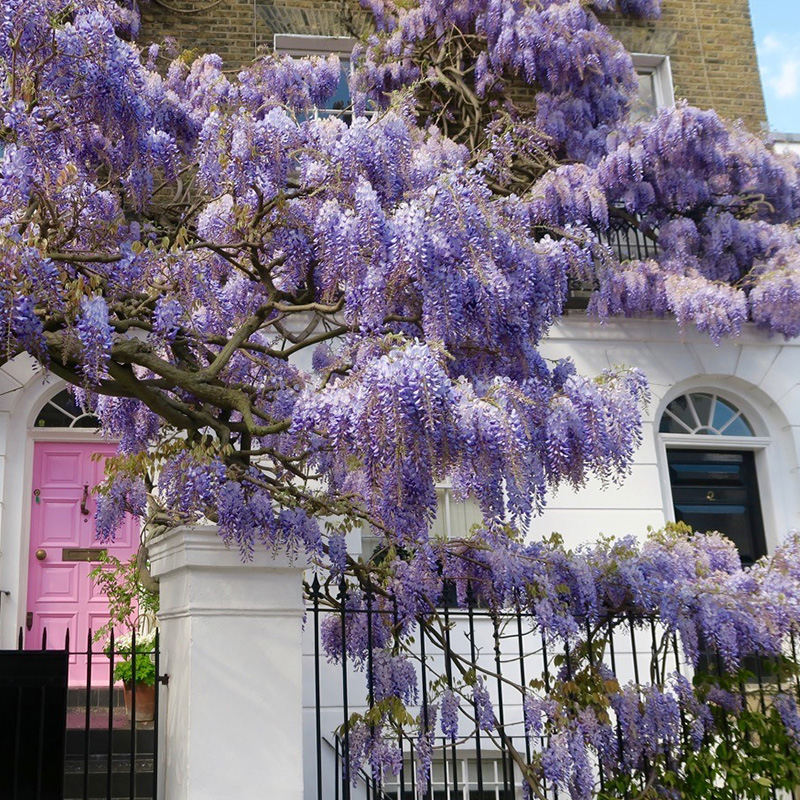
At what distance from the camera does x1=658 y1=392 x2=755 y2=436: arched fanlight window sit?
38.3ft

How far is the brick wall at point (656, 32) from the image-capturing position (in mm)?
12195

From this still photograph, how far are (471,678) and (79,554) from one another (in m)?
5.46

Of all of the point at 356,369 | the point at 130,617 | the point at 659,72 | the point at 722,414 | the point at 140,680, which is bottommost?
the point at 140,680

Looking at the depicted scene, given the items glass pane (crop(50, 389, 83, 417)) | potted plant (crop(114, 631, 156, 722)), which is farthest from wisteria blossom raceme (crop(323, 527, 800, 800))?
glass pane (crop(50, 389, 83, 417))

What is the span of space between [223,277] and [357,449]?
224 cm

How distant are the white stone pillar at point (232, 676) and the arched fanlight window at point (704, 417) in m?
7.23

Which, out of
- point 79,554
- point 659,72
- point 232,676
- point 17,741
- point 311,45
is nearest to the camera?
point 17,741

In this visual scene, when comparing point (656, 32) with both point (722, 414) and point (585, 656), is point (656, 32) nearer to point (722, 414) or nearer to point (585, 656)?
point (722, 414)

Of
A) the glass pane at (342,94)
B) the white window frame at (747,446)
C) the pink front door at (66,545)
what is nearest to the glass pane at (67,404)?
the pink front door at (66,545)

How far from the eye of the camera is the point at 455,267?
5.37 m

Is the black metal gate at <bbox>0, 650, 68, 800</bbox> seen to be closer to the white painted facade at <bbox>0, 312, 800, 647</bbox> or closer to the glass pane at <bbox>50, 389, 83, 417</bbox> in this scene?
the white painted facade at <bbox>0, 312, 800, 647</bbox>

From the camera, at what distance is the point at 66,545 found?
1038 centimetres

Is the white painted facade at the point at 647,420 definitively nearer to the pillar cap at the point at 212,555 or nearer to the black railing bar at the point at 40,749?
the pillar cap at the point at 212,555

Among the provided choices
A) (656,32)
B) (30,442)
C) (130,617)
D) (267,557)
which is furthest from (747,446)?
(267,557)
